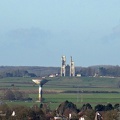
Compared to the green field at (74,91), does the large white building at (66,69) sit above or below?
above

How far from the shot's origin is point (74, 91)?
13412cm

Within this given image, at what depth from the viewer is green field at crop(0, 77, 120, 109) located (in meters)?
109

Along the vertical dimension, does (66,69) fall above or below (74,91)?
above

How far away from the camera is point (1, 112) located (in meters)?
72.1

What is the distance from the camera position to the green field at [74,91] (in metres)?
109

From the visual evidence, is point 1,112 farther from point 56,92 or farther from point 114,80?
point 114,80

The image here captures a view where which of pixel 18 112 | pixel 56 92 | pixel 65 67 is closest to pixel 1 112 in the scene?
pixel 18 112

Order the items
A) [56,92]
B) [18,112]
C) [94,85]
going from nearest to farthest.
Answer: [18,112] → [56,92] → [94,85]

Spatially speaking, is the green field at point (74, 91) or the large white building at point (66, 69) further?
the large white building at point (66, 69)

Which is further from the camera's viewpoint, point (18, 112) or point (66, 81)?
→ point (66, 81)

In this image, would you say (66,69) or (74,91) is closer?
(74,91)

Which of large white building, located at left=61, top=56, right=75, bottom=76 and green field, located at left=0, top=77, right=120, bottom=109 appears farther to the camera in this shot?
large white building, located at left=61, top=56, right=75, bottom=76

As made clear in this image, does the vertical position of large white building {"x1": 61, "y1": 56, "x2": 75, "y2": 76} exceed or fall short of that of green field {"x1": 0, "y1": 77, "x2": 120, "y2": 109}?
it exceeds it

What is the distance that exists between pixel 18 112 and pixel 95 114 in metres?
6.41
